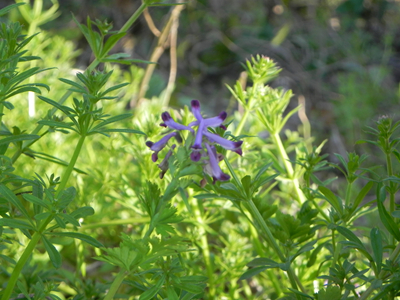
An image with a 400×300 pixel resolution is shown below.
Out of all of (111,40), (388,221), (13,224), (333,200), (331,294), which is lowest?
(331,294)

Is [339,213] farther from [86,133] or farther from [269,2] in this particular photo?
[269,2]

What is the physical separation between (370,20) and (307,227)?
4110mm

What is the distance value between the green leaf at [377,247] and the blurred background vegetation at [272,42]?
291 centimetres

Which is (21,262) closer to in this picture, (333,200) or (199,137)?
(199,137)

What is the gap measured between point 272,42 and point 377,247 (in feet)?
11.8

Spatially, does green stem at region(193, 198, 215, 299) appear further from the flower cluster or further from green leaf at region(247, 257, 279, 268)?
the flower cluster

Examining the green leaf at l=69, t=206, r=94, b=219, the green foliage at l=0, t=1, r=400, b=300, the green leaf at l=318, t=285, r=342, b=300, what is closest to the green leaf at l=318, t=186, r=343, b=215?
the green foliage at l=0, t=1, r=400, b=300

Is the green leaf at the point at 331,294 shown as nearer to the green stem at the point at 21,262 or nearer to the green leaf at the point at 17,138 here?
the green stem at the point at 21,262

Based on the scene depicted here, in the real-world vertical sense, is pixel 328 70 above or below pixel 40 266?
above

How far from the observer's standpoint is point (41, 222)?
92 cm

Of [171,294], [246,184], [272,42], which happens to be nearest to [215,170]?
[246,184]

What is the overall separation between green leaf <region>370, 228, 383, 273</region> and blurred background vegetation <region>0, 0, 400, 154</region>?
2.91 meters

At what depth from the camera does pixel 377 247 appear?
0.92 m

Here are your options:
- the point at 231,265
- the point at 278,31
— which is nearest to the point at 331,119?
the point at 278,31
